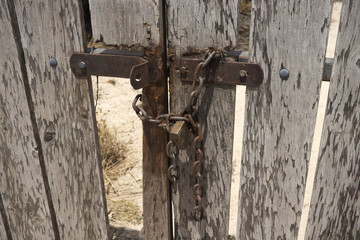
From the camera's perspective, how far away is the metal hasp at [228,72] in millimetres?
1234

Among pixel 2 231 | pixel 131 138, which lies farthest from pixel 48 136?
pixel 131 138

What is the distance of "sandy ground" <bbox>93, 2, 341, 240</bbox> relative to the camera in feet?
10.6

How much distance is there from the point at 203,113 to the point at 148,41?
322 mm

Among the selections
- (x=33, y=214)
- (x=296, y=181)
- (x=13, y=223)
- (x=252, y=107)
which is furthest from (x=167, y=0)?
(x=13, y=223)

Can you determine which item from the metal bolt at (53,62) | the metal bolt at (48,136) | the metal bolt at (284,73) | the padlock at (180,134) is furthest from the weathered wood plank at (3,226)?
the metal bolt at (284,73)

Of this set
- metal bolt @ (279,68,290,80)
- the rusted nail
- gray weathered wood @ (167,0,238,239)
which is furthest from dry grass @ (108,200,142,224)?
metal bolt @ (279,68,290,80)

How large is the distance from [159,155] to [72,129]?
39 centimetres

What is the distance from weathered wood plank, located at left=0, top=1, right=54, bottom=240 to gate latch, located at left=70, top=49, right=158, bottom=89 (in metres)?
0.30

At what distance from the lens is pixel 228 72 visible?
1264 mm

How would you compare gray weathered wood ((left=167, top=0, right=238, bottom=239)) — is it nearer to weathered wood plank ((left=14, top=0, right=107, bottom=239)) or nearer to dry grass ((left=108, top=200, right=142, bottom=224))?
weathered wood plank ((left=14, top=0, right=107, bottom=239))

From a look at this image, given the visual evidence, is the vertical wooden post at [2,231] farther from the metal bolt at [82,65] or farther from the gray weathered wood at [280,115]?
the gray weathered wood at [280,115]

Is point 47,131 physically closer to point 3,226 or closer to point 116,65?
point 116,65

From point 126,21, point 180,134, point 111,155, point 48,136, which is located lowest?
point 111,155

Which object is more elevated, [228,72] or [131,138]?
[228,72]
